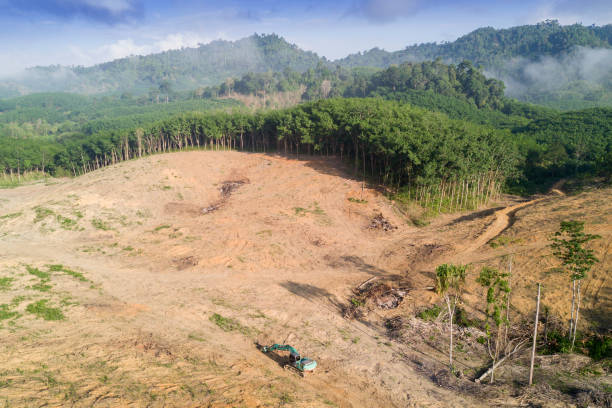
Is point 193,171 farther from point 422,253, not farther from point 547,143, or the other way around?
point 547,143

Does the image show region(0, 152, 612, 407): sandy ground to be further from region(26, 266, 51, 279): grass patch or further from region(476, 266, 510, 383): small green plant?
region(476, 266, 510, 383): small green plant

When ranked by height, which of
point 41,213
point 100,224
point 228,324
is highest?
point 41,213

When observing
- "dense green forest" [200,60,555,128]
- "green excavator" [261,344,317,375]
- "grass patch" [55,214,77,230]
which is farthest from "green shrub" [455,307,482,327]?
"dense green forest" [200,60,555,128]

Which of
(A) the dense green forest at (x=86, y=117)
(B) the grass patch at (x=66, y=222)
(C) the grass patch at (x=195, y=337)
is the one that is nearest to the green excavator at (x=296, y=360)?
(C) the grass patch at (x=195, y=337)

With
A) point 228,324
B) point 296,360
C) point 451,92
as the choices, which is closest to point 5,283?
point 228,324

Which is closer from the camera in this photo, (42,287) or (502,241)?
(42,287)

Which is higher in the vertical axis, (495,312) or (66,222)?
(495,312)

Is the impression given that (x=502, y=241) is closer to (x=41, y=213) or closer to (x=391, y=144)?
(x=391, y=144)
